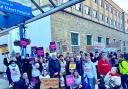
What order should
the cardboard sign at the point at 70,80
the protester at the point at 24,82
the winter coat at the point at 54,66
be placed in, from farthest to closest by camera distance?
the winter coat at the point at 54,66
the cardboard sign at the point at 70,80
the protester at the point at 24,82

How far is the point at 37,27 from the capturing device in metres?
27.2

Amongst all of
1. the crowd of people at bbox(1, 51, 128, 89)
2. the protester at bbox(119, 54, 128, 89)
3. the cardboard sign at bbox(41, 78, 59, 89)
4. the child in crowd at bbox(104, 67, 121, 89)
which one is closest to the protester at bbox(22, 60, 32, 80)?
the crowd of people at bbox(1, 51, 128, 89)

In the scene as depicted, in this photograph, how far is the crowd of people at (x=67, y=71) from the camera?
1248cm

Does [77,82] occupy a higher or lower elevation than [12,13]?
lower

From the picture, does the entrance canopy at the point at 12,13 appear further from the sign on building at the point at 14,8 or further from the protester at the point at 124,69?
the protester at the point at 124,69

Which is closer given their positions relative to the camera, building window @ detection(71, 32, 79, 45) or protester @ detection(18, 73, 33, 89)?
protester @ detection(18, 73, 33, 89)

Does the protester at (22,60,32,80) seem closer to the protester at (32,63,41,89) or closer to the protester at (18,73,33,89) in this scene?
the protester at (32,63,41,89)

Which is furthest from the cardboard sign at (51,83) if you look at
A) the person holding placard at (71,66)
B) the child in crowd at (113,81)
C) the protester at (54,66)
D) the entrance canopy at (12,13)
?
the entrance canopy at (12,13)

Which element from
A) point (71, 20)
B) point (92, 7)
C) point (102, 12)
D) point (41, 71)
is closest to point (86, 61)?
point (41, 71)

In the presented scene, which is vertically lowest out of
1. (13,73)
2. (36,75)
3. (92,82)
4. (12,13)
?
(92,82)

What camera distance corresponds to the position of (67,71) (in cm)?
1378

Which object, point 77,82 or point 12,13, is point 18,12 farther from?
point 77,82

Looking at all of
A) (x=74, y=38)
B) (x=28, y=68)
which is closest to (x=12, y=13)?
(x=28, y=68)

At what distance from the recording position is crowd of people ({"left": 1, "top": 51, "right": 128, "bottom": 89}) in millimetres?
12479
